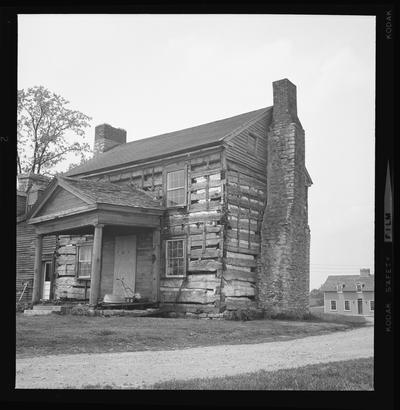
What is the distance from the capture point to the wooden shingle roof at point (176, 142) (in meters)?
16.3

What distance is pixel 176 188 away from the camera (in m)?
16.7

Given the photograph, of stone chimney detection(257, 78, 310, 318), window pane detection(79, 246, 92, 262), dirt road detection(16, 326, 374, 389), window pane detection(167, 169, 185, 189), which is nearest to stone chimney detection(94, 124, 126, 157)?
window pane detection(79, 246, 92, 262)

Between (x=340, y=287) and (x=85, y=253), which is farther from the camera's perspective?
(x=85, y=253)

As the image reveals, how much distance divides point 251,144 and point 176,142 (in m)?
2.56

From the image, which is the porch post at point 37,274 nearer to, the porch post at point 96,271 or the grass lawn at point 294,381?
the porch post at point 96,271

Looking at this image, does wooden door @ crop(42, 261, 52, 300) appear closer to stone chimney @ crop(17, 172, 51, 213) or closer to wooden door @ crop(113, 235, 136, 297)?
stone chimney @ crop(17, 172, 51, 213)

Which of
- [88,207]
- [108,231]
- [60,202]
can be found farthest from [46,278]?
[88,207]

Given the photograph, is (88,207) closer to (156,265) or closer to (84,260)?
(156,265)
